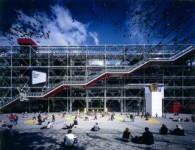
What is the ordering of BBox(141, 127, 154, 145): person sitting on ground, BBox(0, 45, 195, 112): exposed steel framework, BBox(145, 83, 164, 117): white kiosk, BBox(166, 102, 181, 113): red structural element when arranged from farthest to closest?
1. BBox(0, 45, 195, 112): exposed steel framework
2. BBox(166, 102, 181, 113): red structural element
3. BBox(145, 83, 164, 117): white kiosk
4. BBox(141, 127, 154, 145): person sitting on ground

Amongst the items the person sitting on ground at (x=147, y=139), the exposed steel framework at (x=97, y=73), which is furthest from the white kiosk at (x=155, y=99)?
the person sitting on ground at (x=147, y=139)

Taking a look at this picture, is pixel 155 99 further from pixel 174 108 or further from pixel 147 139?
pixel 147 139

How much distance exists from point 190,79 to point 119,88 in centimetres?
1219

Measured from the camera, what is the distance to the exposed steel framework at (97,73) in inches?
1108

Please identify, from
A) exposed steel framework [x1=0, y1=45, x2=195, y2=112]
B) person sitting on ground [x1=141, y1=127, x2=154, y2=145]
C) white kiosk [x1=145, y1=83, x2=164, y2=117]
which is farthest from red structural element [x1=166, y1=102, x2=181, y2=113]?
person sitting on ground [x1=141, y1=127, x2=154, y2=145]

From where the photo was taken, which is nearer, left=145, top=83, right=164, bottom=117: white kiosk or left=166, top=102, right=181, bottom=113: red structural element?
left=145, top=83, right=164, bottom=117: white kiosk

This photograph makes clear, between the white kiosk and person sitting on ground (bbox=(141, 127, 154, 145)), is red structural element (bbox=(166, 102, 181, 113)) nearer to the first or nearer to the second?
the white kiosk

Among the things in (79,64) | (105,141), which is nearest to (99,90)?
(79,64)

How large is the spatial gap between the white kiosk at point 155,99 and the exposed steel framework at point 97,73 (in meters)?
3.49

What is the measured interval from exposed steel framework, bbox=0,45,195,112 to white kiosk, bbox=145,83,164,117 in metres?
3.49

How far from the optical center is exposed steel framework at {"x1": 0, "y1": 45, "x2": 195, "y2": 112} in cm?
2814

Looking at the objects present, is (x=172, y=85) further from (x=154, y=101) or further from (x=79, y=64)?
(x=79, y=64)

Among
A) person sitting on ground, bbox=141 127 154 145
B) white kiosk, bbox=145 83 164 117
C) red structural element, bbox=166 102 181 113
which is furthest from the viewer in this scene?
red structural element, bbox=166 102 181 113

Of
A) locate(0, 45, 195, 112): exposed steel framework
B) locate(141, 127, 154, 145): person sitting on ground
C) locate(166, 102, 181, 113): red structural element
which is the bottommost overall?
locate(166, 102, 181, 113): red structural element
